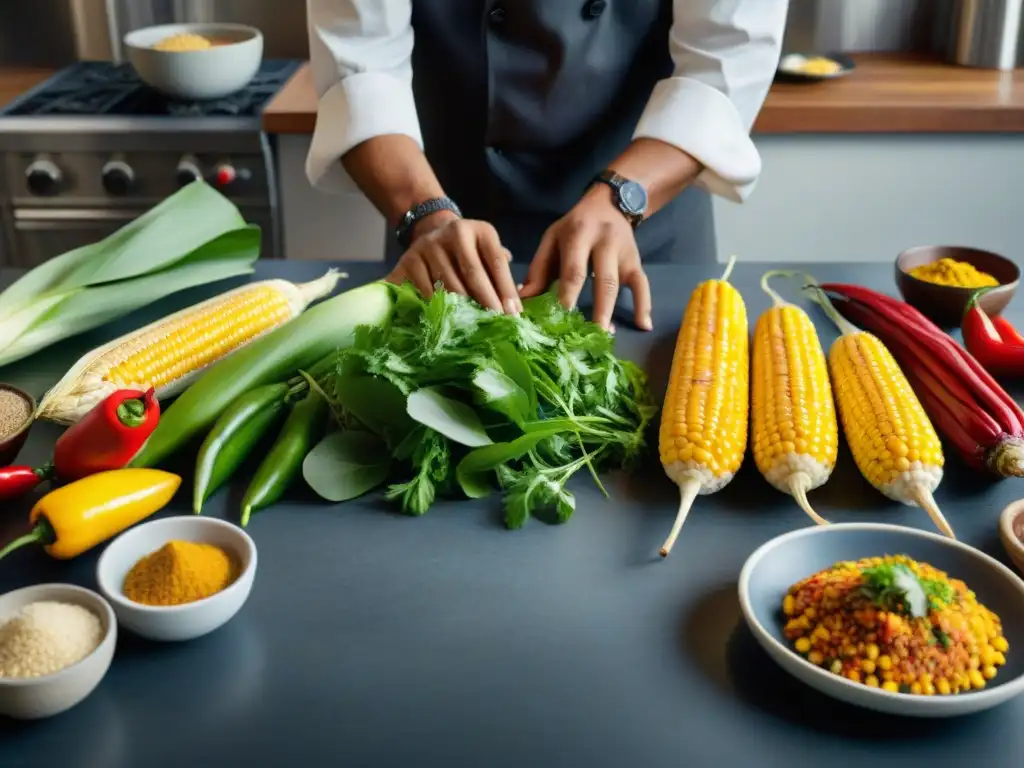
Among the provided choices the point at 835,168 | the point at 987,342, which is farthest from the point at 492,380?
the point at 835,168

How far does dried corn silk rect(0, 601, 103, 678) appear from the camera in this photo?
737 millimetres

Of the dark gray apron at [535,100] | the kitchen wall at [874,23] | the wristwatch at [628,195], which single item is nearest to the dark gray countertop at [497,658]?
the wristwatch at [628,195]

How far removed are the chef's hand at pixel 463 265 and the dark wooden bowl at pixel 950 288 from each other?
512 millimetres

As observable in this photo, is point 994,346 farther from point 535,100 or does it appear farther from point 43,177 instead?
point 43,177

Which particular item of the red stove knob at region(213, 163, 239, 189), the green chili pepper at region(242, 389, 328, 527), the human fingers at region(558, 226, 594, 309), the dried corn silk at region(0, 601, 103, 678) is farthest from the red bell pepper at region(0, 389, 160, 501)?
the red stove knob at region(213, 163, 239, 189)

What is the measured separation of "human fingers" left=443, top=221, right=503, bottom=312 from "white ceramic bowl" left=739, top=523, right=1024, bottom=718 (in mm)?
499

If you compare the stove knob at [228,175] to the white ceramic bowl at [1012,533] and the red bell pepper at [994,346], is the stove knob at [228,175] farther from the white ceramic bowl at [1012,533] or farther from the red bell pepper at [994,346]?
the white ceramic bowl at [1012,533]

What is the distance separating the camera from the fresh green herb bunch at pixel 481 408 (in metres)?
1.01

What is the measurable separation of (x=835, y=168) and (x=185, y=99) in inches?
55.5

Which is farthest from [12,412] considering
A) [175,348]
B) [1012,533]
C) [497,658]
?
[1012,533]

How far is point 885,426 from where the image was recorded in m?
1.03

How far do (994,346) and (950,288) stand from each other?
0.40 feet

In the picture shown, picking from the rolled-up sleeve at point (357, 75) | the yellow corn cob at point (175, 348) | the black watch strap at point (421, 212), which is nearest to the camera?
the yellow corn cob at point (175, 348)

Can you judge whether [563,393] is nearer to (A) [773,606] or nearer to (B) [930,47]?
(A) [773,606]
